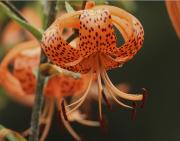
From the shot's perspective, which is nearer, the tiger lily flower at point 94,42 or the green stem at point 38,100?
the tiger lily flower at point 94,42

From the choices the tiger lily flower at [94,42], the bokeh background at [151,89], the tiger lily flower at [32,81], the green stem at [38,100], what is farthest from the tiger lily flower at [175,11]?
the bokeh background at [151,89]

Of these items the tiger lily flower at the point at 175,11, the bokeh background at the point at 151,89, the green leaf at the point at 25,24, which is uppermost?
the green leaf at the point at 25,24

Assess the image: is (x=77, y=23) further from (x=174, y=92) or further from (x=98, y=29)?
(x=174, y=92)

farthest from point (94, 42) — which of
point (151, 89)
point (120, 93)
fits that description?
point (151, 89)

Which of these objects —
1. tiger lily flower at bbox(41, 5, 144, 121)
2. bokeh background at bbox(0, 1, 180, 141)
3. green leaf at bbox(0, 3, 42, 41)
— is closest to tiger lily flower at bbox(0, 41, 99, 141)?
green leaf at bbox(0, 3, 42, 41)

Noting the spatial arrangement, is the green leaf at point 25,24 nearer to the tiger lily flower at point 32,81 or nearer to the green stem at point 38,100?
the green stem at point 38,100

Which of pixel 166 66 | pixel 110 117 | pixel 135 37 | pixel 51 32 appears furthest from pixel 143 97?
pixel 166 66

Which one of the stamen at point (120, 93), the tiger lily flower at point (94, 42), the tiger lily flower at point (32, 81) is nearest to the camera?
the tiger lily flower at point (94, 42)
